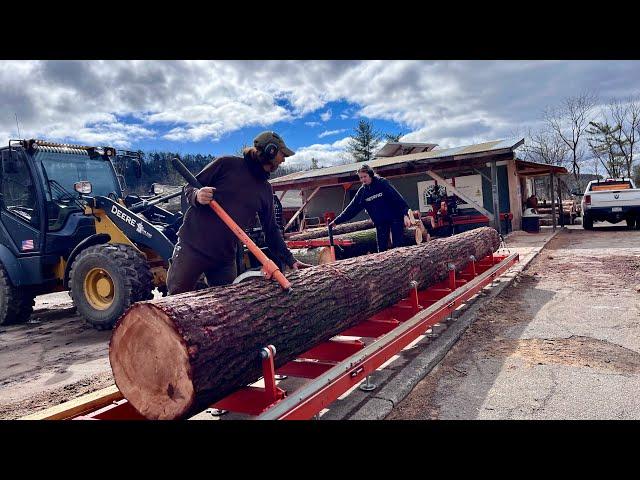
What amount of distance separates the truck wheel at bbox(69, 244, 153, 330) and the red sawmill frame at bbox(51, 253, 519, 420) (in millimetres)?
2714

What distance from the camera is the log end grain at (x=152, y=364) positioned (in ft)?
7.61

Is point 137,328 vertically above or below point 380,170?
below

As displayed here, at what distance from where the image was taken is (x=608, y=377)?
11.3 ft

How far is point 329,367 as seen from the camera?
10.5 feet

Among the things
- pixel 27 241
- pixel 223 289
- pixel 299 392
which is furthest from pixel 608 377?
pixel 27 241

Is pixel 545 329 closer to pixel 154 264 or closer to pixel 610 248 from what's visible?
pixel 154 264

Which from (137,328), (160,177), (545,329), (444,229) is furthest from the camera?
(160,177)

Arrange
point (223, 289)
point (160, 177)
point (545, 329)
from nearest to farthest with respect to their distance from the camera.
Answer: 1. point (223, 289)
2. point (545, 329)
3. point (160, 177)

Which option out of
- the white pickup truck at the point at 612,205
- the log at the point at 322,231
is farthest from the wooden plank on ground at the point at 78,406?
the white pickup truck at the point at 612,205

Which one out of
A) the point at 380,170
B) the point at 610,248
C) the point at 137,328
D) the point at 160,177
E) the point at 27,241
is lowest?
the point at 610,248

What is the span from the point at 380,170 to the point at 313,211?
5.96 meters

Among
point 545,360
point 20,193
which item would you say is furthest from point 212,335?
point 20,193

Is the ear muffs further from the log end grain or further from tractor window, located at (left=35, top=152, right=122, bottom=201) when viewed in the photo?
tractor window, located at (left=35, top=152, right=122, bottom=201)

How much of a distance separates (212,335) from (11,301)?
18.1 ft
